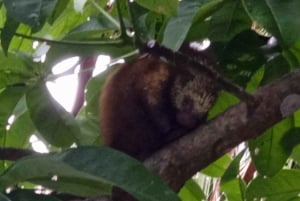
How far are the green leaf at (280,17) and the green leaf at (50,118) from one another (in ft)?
1.12

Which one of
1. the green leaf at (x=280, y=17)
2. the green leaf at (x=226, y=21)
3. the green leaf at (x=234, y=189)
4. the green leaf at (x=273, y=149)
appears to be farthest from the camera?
the green leaf at (x=234, y=189)

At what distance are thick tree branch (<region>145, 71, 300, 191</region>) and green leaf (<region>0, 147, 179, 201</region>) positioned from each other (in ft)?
0.70

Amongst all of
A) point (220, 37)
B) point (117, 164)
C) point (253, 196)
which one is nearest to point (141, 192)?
point (117, 164)

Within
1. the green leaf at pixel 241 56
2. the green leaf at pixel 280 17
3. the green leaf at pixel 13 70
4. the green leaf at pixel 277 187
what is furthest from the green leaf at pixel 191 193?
the green leaf at pixel 280 17

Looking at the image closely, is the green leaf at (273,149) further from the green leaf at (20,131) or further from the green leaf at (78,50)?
the green leaf at (20,131)

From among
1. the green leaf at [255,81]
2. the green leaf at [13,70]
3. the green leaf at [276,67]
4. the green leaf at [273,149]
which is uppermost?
the green leaf at [13,70]

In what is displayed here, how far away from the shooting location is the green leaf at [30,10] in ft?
2.51

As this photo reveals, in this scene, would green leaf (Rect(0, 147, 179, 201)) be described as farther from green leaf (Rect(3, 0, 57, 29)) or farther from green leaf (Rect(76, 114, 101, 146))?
green leaf (Rect(76, 114, 101, 146))

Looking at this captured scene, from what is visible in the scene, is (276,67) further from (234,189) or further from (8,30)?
(8,30)

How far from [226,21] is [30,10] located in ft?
0.95

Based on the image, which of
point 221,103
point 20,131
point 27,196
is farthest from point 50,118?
point 27,196

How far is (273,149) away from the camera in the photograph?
1.07 meters

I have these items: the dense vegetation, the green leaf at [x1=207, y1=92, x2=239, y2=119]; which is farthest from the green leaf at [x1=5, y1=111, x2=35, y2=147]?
the green leaf at [x1=207, y1=92, x2=239, y2=119]

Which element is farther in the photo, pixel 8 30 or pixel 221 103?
pixel 221 103
